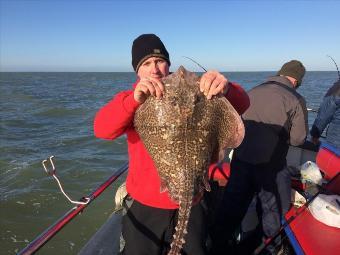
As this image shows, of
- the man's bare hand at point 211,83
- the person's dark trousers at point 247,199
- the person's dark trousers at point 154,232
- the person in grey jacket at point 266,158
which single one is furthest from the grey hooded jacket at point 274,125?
the man's bare hand at point 211,83

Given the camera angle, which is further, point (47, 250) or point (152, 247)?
point (47, 250)

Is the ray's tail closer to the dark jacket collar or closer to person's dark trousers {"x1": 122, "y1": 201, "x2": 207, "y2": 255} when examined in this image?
person's dark trousers {"x1": 122, "y1": 201, "x2": 207, "y2": 255}

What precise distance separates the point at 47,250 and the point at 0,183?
544cm

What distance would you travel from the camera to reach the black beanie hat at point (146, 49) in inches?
121

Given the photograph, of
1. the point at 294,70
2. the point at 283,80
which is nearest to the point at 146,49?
the point at 283,80

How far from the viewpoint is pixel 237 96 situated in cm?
284

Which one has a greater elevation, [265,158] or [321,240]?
[265,158]

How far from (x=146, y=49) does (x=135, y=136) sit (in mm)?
854

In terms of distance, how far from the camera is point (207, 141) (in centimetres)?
253

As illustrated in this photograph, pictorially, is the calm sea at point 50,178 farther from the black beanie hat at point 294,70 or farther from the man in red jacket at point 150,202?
the black beanie hat at point 294,70

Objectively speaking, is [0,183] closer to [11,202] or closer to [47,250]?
[11,202]

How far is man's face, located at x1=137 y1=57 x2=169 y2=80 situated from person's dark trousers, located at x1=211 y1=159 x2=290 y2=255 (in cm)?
240

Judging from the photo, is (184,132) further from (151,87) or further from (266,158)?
(266,158)

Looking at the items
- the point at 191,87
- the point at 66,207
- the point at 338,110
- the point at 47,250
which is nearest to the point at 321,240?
the point at 191,87
